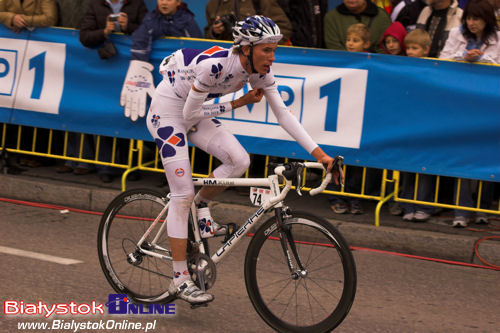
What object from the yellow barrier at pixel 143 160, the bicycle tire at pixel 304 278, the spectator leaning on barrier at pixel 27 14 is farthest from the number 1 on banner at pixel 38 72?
the bicycle tire at pixel 304 278

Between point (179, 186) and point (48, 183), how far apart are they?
4392mm

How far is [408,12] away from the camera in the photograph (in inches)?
354

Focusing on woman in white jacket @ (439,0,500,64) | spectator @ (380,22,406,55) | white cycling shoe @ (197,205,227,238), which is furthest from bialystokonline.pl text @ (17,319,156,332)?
spectator @ (380,22,406,55)

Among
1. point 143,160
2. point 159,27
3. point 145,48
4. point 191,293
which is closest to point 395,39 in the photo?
point 159,27

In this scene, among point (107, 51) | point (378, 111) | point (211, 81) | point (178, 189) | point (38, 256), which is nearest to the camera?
point (211, 81)

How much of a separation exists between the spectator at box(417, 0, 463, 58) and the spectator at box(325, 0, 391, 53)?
47 cm

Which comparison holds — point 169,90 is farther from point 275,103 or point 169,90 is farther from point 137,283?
point 137,283

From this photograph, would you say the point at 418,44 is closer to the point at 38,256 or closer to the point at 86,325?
the point at 38,256

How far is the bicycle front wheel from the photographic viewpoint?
17.9 ft

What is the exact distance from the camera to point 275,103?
5121mm

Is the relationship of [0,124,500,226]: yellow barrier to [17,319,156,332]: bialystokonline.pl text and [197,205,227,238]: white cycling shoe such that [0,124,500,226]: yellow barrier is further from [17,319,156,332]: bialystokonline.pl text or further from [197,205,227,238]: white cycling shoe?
[17,319,156,332]: bialystokonline.pl text

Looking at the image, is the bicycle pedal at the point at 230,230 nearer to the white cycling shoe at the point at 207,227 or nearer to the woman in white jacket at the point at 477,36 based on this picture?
the white cycling shoe at the point at 207,227

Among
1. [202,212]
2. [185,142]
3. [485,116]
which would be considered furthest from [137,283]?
[485,116]

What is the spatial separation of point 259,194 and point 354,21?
14.7ft
